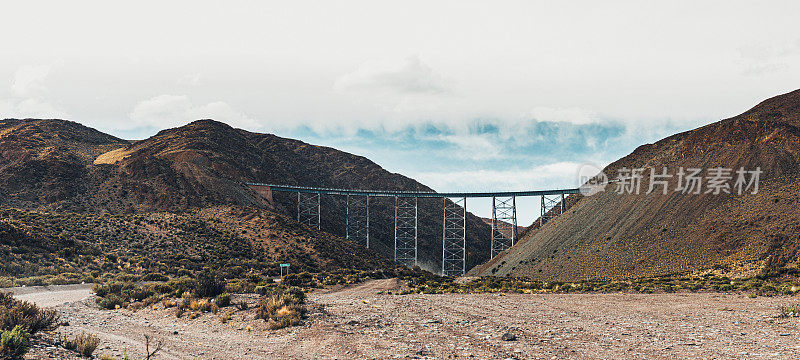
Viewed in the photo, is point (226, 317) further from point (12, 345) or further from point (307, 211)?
point (307, 211)

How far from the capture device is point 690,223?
50531mm

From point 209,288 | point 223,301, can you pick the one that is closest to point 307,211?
point 209,288

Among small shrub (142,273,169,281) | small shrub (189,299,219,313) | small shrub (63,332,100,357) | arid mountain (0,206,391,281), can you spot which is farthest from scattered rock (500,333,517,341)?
arid mountain (0,206,391,281)

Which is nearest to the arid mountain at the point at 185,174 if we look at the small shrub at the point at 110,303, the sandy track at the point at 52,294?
the sandy track at the point at 52,294

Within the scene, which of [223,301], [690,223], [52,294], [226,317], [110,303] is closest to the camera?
[226,317]

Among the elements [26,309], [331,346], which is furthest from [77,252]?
[331,346]

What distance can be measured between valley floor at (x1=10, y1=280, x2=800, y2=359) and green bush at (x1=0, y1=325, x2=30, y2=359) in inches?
87.3

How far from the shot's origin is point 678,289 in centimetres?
3200

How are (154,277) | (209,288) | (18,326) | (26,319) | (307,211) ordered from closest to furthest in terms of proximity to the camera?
(18,326) → (26,319) → (209,288) → (154,277) → (307,211)

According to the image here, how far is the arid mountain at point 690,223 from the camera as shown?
44.1 m

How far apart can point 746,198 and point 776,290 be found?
28017 millimetres

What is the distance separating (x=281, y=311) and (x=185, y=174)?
73.7 metres

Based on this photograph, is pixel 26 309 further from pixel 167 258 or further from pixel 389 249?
pixel 389 249

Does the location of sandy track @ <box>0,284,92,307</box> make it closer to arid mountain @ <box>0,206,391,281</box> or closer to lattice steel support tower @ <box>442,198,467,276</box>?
arid mountain @ <box>0,206,391,281</box>
